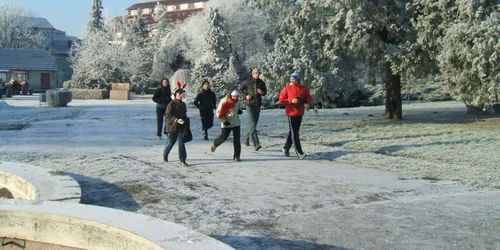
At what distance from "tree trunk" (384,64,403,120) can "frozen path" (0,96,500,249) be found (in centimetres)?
765

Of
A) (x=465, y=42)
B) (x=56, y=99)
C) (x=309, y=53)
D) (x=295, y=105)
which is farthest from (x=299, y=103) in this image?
(x=56, y=99)

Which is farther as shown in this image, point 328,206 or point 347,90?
point 347,90

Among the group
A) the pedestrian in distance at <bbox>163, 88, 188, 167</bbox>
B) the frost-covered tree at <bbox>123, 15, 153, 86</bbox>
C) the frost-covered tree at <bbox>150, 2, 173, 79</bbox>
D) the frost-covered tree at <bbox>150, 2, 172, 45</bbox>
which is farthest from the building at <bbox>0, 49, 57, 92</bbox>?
the pedestrian in distance at <bbox>163, 88, 188, 167</bbox>

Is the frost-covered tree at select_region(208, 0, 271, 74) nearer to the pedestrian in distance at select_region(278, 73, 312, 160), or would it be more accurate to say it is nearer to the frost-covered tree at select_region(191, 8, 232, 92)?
the frost-covered tree at select_region(191, 8, 232, 92)

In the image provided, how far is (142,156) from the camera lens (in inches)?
Result: 460

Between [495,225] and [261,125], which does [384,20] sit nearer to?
[261,125]

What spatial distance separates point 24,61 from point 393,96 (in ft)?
182

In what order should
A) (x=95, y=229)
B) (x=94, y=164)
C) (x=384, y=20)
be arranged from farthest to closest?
(x=384, y=20)
(x=94, y=164)
(x=95, y=229)

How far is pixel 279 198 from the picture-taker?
7.81m

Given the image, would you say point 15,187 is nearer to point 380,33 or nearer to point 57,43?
point 380,33

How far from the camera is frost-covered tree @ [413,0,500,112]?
14008 mm

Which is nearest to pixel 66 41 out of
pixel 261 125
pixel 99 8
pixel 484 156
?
pixel 99 8

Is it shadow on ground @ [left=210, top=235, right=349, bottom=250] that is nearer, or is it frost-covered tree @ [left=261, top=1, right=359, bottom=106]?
shadow on ground @ [left=210, top=235, right=349, bottom=250]

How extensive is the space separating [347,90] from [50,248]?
1424 centimetres
